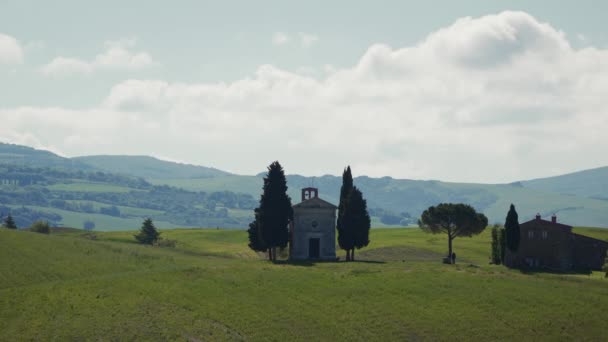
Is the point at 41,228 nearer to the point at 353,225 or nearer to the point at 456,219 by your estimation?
the point at 353,225

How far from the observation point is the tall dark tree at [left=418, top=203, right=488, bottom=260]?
10400cm

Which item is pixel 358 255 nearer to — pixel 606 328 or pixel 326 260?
pixel 326 260

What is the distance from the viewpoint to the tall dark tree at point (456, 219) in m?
104

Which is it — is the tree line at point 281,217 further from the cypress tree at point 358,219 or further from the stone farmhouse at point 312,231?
the stone farmhouse at point 312,231

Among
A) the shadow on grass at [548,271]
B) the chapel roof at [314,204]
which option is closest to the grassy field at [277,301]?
the shadow on grass at [548,271]

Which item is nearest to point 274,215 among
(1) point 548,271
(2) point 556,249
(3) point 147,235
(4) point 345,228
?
(4) point 345,228

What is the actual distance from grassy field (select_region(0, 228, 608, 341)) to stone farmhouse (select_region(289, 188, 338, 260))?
13.6 meters

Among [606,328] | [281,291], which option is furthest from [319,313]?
[606,328]

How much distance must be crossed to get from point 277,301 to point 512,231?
143 ft

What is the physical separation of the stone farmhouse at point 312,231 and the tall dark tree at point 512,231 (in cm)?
2453

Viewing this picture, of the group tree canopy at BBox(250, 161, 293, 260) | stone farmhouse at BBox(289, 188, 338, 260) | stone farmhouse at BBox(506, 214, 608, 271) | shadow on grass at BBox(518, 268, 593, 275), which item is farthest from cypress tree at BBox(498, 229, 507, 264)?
tree canopy at BBox(250, 161, 293, 260)

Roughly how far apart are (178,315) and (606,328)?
38.9 meters

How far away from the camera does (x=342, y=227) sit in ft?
327

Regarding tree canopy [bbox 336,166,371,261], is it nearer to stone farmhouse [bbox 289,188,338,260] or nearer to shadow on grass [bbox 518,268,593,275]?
stone farmhouse [bbox 289,188,338,260]
